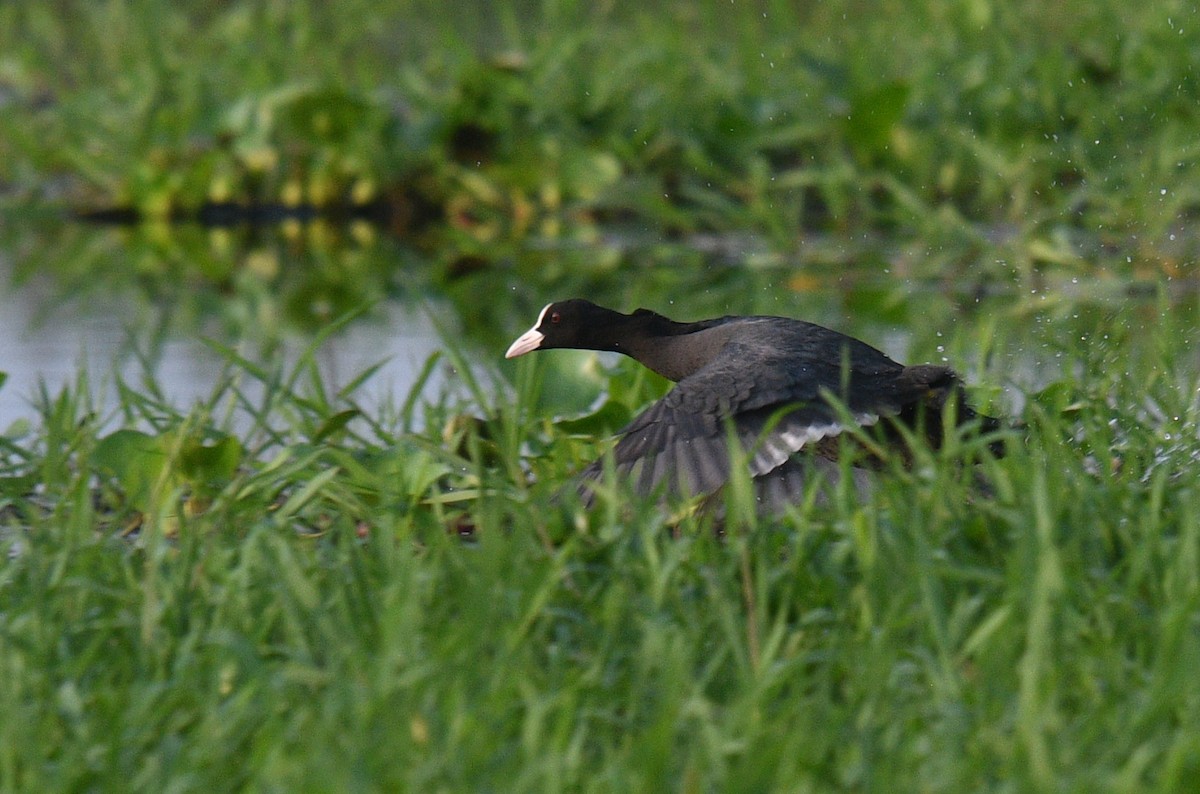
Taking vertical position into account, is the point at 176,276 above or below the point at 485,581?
above

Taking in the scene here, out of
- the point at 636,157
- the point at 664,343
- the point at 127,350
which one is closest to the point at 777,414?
the point at 664,343

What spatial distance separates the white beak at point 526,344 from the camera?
4012mm

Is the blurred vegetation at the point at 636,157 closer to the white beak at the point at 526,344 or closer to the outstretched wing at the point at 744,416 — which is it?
the white beak at the point at 526,344

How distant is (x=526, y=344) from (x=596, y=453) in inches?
16.0

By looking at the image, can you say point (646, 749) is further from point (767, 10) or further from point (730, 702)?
point (767, 10)

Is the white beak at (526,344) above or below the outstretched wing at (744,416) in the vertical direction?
above

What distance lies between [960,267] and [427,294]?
1836mm

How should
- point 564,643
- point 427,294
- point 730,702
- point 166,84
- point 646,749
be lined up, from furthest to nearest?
point 166,84
point 427,294
point 564,643
point 730,702
point 646,749

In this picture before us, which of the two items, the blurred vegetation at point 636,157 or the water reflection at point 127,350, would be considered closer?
the water reflection at point 127,350

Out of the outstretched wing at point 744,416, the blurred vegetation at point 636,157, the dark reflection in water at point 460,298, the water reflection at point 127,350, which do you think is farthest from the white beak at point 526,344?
the blurred vegetation at point 636,157

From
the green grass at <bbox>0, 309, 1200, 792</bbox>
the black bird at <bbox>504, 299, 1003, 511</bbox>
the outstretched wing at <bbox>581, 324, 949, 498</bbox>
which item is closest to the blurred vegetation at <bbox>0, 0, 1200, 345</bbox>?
the black bird at <bbox>504, 299, 1003, 511</bbox>

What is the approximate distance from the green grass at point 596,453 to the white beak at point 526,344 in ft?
0.28

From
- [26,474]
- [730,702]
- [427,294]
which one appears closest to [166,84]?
[427,294]

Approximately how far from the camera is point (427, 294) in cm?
662
